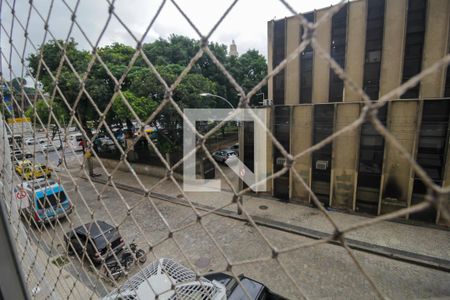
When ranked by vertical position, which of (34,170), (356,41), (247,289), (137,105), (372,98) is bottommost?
(247,289)

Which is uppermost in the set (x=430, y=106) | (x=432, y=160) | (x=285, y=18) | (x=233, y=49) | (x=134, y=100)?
(x=233, y=49)

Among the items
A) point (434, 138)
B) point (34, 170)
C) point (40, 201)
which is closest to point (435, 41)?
point (434, 138)

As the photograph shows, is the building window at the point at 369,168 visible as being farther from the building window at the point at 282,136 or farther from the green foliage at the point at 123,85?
the green foliage at the point at 123,85

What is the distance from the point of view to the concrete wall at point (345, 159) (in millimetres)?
5934

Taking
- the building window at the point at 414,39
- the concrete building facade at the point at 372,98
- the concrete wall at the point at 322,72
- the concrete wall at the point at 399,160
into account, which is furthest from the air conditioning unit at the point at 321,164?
the building window at the point at 414,39

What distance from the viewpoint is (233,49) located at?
1343 centimetres

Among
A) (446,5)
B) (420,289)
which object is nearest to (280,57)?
(446,5)

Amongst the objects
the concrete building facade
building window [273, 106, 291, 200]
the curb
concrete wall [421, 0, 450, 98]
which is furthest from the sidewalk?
concrete wall [421, 0, 450, 98]

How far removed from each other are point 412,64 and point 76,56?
10247 mm

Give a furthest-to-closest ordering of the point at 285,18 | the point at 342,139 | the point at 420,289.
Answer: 1. the point at 285,18
2. the point at 342,139
3. the point at 420,289

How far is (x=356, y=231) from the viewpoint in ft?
18.5

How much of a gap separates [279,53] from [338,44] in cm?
156

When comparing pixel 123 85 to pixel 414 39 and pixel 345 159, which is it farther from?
pixel 414 39

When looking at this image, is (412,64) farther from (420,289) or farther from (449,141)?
(420,289)
